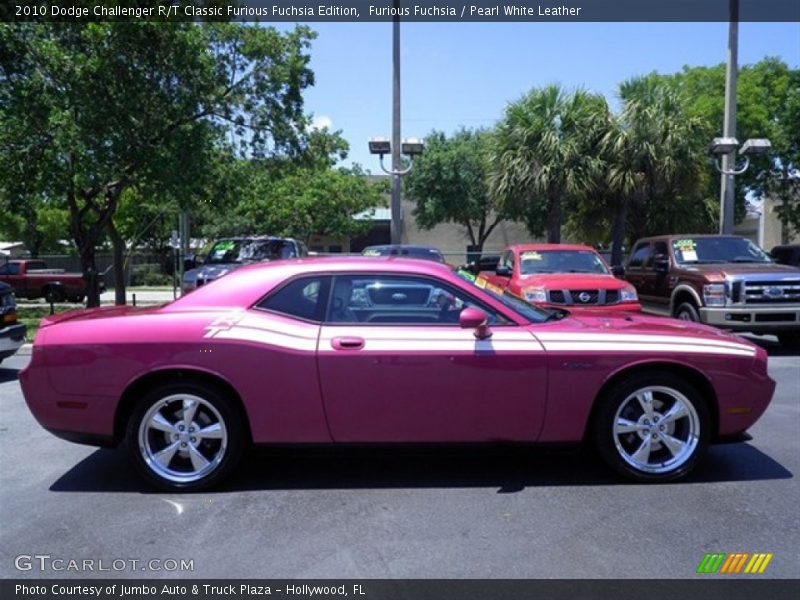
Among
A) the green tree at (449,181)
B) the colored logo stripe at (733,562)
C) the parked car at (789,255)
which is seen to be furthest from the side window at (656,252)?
the green tree at (449,181)

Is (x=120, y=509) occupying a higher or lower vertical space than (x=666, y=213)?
lower

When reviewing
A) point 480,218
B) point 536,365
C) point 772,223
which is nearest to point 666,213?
point 480,218

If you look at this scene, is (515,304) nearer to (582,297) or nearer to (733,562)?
(733,562)

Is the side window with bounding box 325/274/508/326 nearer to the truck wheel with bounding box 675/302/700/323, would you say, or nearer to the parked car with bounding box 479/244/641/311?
the parked car with bounding box 479/244/641/311

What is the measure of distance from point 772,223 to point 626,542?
51864 millimetres

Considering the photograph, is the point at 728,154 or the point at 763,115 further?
the point at 763,115

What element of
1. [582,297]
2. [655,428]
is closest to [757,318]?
[582,297]

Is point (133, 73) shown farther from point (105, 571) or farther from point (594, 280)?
point (105, 571)

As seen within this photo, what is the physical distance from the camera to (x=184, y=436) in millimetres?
5004

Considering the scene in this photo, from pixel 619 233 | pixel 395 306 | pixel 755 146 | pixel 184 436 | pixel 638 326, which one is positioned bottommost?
pixel 184 436

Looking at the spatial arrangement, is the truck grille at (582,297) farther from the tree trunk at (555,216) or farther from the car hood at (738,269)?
the tree trunk at (555,216)

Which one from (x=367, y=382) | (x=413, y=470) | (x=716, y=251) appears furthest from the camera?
(x=716, y=251)

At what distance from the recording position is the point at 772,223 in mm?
49938

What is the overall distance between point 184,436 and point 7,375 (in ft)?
20.1
